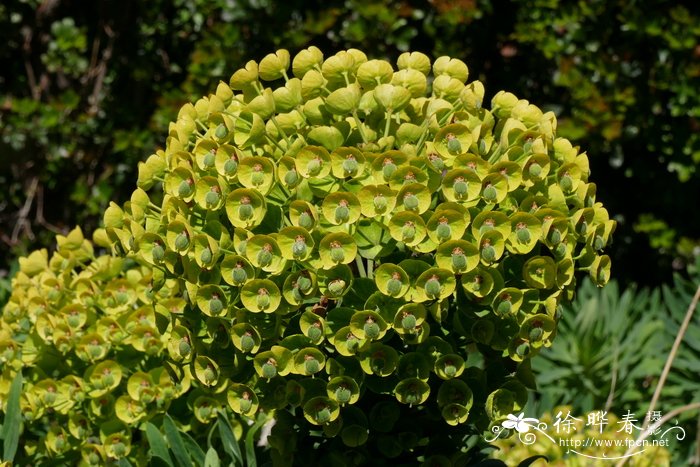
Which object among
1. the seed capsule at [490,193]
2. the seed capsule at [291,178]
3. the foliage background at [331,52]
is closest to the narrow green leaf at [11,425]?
the seed capsule at [291,178]

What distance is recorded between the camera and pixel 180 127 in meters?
1.54

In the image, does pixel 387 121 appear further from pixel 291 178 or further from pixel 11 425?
pixel 11 425

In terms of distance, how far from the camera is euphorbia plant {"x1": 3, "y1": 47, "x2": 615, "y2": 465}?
1361 mm

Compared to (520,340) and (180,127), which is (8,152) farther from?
(520,340)

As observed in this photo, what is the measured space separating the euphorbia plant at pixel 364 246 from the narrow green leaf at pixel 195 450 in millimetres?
162

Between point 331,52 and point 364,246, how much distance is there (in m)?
2.55

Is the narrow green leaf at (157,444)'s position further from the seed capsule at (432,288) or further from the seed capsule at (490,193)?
the seed capsule at (490,193)

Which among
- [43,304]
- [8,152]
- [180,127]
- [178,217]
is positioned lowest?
[8,152]

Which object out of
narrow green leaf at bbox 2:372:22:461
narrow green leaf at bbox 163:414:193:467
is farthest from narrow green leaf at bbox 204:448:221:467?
narrow green leaf at bbox 2:372:22:461

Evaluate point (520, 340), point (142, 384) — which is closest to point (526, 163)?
point (520, 340)

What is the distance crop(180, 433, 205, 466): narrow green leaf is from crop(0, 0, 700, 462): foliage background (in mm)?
2208

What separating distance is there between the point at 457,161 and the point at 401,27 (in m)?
2.39

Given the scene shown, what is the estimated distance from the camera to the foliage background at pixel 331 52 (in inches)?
144

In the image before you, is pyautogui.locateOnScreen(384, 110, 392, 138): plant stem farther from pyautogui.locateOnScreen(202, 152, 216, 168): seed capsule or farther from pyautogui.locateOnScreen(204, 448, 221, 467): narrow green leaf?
pyautogui.locateOnScreen(204, 448, 221, 467): narrow green leaf
